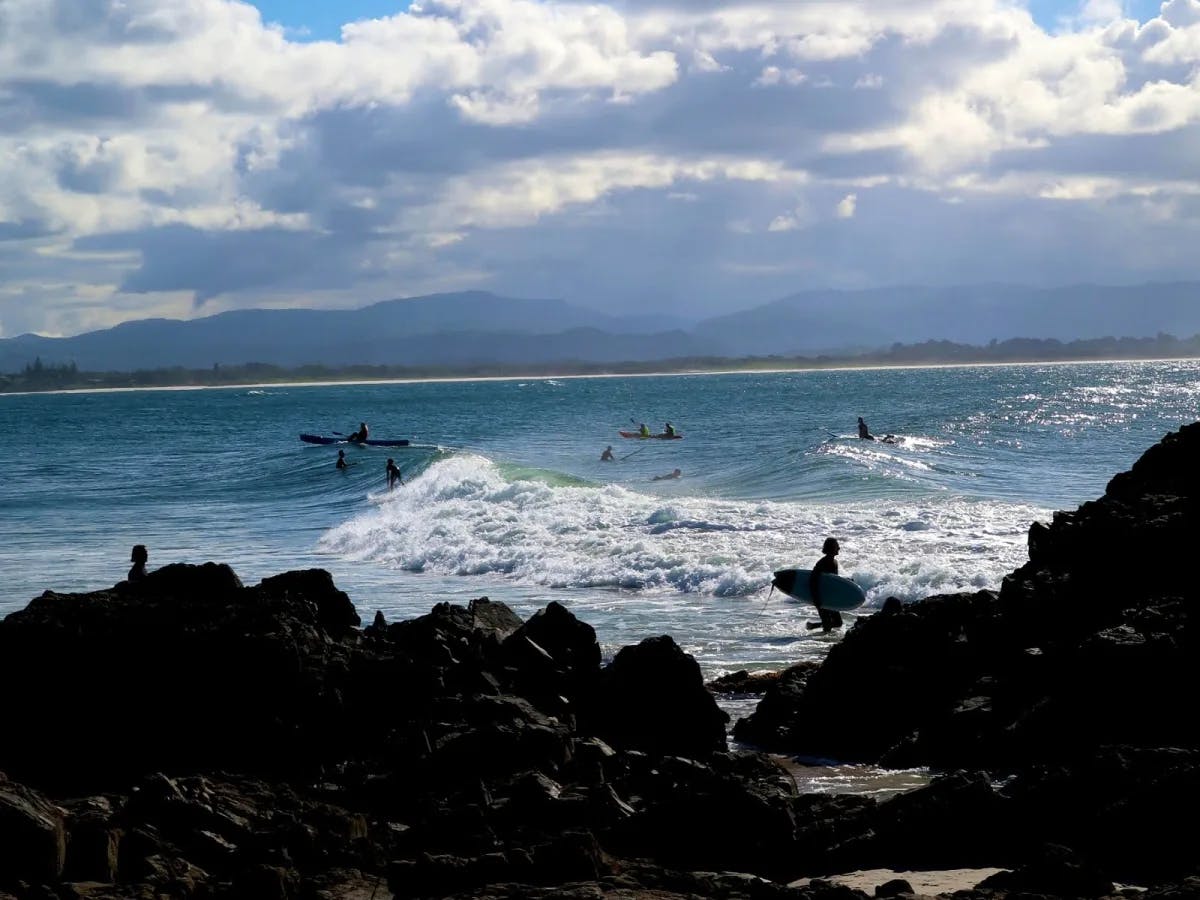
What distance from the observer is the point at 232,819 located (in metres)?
8.85

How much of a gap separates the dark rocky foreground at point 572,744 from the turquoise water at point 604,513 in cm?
380

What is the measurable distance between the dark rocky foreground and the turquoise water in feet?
12.5

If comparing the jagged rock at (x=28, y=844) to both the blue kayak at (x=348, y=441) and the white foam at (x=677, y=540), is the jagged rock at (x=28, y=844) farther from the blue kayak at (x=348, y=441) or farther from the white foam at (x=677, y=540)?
the blue kayak at (x=348, y=441)

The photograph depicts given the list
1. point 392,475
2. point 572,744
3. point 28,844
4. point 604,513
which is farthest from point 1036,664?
point 392,475

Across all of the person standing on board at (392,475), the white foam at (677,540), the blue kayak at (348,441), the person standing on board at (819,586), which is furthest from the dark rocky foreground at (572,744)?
the blue kayak at (348,441)

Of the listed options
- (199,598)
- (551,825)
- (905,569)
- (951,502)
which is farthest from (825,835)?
(951,502)

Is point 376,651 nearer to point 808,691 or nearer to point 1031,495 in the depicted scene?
point 808,691

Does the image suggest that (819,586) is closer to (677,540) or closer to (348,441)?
(677,540)

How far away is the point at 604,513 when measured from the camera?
106ft

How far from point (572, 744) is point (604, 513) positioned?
2193 centimetres

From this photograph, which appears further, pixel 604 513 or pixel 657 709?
pixel 604 513

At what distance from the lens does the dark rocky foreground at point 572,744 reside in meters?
8.00

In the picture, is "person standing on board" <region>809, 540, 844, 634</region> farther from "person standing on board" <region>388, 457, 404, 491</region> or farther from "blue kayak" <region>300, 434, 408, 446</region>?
"blue kayak" <region>300, 434, 408, 446</region>

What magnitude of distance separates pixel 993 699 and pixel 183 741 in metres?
6.44
